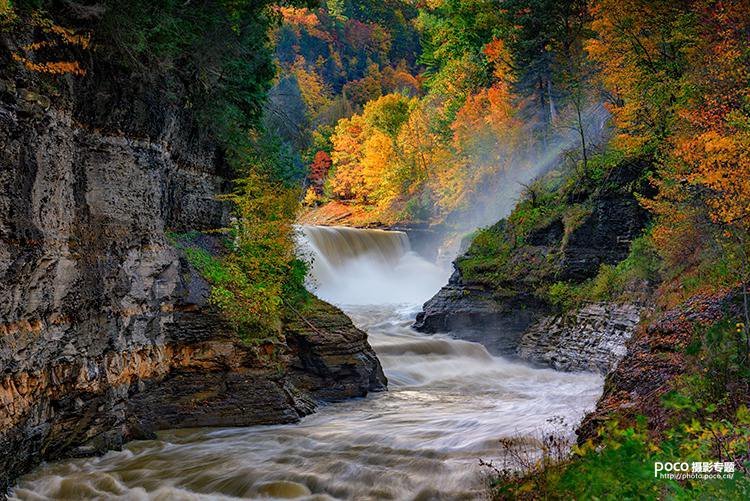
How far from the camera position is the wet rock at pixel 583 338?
1437cm

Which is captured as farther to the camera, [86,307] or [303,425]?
[303,425]

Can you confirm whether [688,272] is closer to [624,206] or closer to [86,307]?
[624,206]

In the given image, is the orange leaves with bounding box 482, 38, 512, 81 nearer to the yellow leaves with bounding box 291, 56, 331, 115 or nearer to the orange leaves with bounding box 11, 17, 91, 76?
the orange leaves with bounding box 11, 17, 91, 76

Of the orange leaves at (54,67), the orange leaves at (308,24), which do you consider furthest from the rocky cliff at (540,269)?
the orange leaves at (308,24)

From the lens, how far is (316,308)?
13203mm

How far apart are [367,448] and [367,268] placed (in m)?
21.0

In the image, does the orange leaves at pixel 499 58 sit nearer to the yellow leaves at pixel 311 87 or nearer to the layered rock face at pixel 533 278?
the layered rock face at pixel 533 278

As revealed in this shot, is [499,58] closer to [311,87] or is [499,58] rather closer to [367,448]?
[367,448]

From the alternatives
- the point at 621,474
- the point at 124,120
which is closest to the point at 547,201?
the point at 124,120

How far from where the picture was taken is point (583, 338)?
51.3ft

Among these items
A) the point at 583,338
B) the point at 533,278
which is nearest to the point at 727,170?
the point at 583,338

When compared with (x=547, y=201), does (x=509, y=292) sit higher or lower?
lower

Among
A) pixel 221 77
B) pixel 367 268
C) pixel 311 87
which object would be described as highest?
pixel 311 87

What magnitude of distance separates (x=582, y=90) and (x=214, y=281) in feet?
59.0
